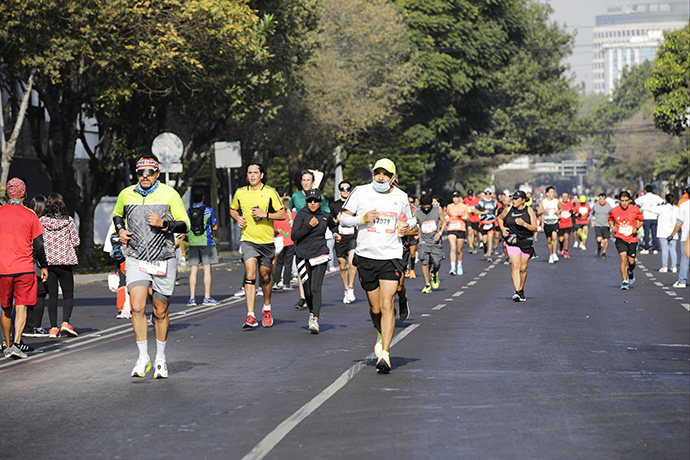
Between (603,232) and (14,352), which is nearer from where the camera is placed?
(14,352)

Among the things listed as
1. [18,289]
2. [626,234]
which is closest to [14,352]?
[18,289]

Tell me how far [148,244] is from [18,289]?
2.77 meters

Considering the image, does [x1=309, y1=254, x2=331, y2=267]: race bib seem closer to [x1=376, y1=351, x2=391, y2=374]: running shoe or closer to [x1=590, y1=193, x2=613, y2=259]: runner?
[x1=376, y1=351, x2=391, y2=374]: running shoe

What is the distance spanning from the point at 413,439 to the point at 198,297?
1250 centimetres

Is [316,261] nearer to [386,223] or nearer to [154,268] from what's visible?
[386,223]

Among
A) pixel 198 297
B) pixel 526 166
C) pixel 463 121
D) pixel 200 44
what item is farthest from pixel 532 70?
pixel 526 166

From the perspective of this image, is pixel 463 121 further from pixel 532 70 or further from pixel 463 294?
pixel 463 294

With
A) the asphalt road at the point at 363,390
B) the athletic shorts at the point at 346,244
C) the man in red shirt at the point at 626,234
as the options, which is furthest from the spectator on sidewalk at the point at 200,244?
the man in red shirt at the point at 626,234

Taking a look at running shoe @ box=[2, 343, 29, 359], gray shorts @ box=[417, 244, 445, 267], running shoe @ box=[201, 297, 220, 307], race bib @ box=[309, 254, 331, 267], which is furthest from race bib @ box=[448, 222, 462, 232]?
running shoe @ box=[2, 343, 29, 359]

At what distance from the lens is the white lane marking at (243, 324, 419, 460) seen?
6.63 metres

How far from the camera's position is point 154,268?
31.0 feet

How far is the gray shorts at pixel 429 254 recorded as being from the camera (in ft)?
66.5

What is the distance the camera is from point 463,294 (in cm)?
1959

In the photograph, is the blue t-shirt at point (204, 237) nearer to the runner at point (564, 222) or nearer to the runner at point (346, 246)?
the runner at point (346, 246)
